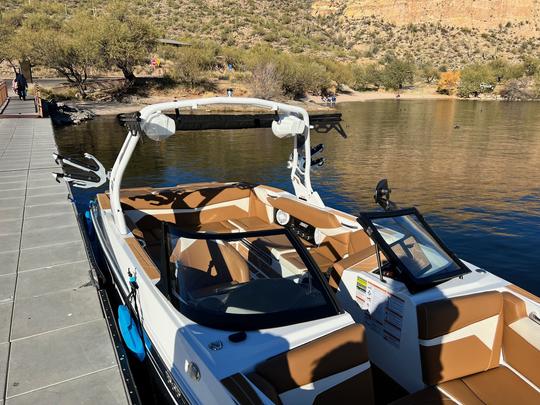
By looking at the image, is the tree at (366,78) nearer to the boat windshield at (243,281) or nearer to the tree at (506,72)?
the tree at (506,72)

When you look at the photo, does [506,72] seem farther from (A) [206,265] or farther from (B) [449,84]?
(A) [206,265]

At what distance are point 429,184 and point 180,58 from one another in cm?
3964

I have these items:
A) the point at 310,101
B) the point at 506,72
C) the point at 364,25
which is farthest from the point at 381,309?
the point at 364,25

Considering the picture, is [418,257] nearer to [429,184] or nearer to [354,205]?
[354,205]

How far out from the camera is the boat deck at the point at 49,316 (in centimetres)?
388

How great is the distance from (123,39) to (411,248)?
4374cm

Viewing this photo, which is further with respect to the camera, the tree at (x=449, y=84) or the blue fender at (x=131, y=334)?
the tree at (x=449, y=84)

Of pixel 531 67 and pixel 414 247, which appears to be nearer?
pixel 414 247

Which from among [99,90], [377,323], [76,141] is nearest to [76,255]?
[377,323]

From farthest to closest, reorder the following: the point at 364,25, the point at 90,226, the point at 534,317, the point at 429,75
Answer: the point at 364,25 < the point at 429,75 < the point at 90,226 < the point at 534,317

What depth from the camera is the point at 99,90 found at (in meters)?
45.6

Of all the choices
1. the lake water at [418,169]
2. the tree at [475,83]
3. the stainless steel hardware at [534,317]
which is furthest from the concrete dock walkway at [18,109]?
the tree at [475,83]

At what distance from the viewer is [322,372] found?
3.35 meters

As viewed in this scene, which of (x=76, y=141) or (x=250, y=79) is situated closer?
(x=76, y=141)
